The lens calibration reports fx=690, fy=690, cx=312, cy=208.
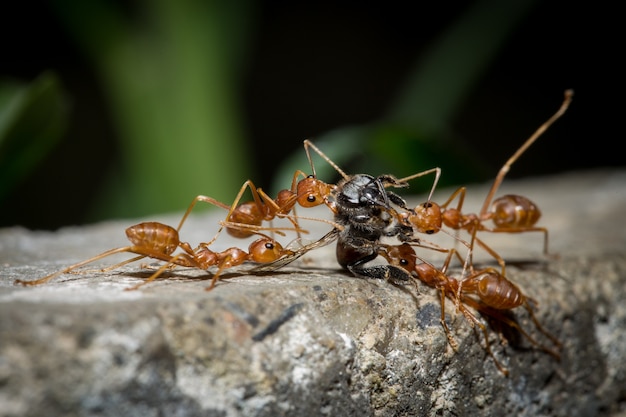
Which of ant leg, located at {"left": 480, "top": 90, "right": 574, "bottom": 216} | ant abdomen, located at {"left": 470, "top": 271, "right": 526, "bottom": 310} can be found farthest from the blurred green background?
ant abdomen, located at {"left": 470, "top": 271, "right": 526, "bottom": 310}

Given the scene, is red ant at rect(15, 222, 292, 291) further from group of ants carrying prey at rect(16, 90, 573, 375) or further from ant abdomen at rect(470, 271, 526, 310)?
ant abdomen at rect(470, 271, 526, 310)

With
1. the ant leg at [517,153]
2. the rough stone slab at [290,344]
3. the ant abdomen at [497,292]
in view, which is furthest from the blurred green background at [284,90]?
the ant abdomen at [497,292]

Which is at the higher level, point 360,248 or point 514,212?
point 514,212

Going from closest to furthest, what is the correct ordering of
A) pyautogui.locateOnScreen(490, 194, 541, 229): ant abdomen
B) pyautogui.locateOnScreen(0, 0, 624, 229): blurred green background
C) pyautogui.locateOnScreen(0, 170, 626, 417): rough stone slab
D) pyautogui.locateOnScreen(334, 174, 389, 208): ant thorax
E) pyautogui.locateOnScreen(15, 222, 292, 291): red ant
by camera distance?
1. pyautogui.locateOnScreen(0, 170, 626, 417): rough stone slab
2. pyautogui.locateOnScreen(15, 222, 292, 291): red ant
3. pyautogui.locateOnScreen(334, 174, 389, 208): ant thorax
4. pyautogui.locateOnScreen(490, 194, 541, 229): ant abdomen
5. pyautogui.locateOnScreen(0, 0, 624, 229): blurred green background

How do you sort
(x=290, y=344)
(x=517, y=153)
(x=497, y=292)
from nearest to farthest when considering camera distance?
(x=290, y=344) < (x=497, y=292) < (x=517, y=153)

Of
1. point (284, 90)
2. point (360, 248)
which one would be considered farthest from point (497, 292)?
point (284, 90)

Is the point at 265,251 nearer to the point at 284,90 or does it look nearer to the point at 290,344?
the point at 290,344
